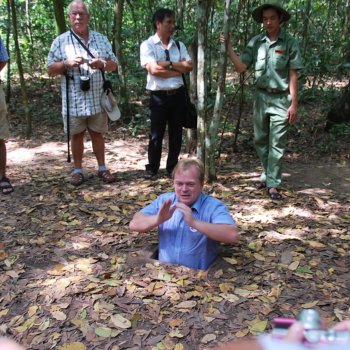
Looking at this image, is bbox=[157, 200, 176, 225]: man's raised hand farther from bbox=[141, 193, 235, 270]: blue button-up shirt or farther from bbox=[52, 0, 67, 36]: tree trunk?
bbox=[52, 0, 67, 36]: tree trunk

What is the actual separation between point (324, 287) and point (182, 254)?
3.95 feet

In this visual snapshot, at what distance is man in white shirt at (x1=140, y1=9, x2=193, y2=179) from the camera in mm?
4785

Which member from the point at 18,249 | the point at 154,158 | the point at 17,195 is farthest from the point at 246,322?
the point at 17,195

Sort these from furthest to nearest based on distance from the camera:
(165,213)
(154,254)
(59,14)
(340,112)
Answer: (59,14), (340,112), (154,254), (165,213)

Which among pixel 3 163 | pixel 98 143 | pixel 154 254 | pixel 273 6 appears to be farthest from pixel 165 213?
pixel 3 163

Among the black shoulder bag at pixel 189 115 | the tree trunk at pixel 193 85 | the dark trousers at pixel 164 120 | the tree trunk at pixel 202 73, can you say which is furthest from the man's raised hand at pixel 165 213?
the tree trunk at pixel 193 85

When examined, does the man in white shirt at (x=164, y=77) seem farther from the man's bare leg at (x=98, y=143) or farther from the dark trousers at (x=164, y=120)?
the man's bare leg at (x=98, y=143)

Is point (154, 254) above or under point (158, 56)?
under

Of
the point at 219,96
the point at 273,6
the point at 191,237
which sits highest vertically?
the point at 273,6

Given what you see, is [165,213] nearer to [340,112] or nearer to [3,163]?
[3,163]

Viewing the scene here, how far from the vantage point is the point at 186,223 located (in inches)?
120

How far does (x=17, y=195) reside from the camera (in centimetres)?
478

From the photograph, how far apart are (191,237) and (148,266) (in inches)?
18.5

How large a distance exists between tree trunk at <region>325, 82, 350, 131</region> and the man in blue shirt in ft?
16.5
